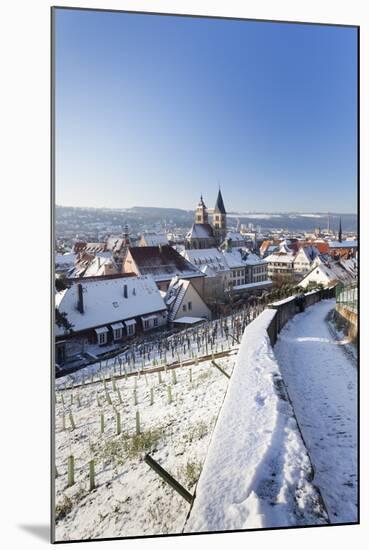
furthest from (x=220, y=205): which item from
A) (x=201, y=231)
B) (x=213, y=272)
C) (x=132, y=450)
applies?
(x=132, y=450)

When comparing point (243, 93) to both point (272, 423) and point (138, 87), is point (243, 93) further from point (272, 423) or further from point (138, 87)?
point (272, 423)

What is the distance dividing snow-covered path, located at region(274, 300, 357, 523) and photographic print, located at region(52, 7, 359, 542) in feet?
0.04

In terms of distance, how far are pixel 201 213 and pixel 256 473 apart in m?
1.62

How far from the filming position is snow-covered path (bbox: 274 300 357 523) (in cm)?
294

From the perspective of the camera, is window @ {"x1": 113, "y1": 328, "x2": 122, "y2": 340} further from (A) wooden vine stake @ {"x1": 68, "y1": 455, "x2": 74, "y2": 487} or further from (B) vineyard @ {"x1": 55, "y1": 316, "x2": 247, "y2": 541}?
(A) wooden vine stake @ {"x1": 68, "y1": 455, "x2": 74, "y2": 487}

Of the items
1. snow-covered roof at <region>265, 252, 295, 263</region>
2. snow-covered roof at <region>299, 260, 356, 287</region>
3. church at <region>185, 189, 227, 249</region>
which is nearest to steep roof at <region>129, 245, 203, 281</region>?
church at <region>185, 189, 227, 249</region>

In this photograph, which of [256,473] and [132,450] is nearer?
[256,473]

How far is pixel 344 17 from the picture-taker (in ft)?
10.4

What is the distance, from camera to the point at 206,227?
3.23 metres

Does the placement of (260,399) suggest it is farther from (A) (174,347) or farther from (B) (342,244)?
(B) (342,244)

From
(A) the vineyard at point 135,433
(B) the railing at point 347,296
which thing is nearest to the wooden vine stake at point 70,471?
(A) the vineyard at point 135,433

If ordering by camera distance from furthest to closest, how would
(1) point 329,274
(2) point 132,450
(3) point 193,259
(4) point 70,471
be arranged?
(1) point 329,274 → (3) point 193,259 → (2) point 132,450 → (4) point 70,471

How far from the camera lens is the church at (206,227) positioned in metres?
3.20

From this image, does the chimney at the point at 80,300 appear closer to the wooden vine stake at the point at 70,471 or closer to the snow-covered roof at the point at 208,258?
the snow-covered roof at the point at 208,258
